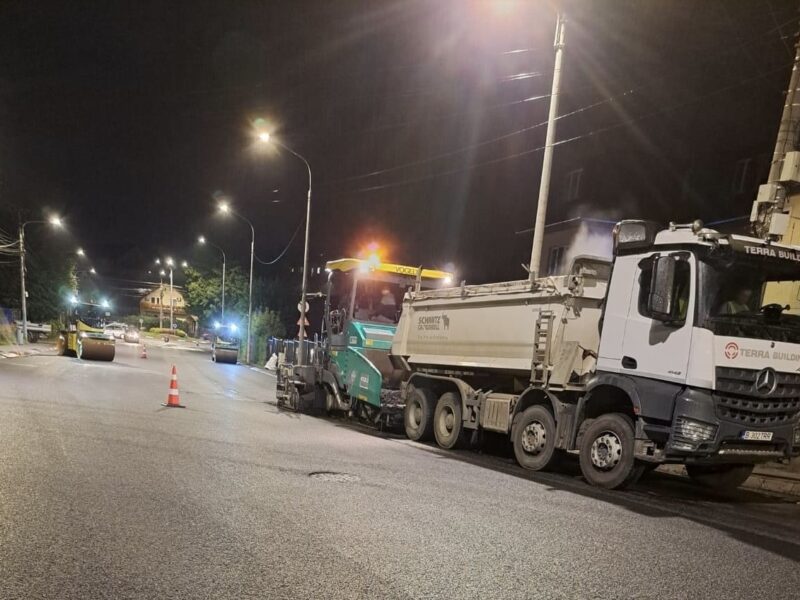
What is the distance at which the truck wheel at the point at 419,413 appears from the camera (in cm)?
1073

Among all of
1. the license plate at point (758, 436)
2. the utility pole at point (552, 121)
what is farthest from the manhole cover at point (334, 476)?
the utility pole at point (552, 121)

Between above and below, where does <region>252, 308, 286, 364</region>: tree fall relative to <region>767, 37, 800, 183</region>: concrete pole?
below

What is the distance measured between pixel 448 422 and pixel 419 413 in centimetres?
83

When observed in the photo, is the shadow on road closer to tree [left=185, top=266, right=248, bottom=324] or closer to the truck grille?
the truck grille

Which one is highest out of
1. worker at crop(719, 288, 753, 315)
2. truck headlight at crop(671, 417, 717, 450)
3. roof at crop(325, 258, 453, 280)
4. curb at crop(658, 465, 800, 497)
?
roof at crop(325, 258, 453, 280)

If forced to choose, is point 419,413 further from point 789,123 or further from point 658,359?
point 789,123

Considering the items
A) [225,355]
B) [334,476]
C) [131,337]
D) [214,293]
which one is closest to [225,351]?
[225,355]

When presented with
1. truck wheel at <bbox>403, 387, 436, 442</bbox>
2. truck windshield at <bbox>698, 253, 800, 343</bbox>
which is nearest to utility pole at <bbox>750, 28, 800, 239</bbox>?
truck windshield at <bbox>698, 253, 800, 343</bbox>

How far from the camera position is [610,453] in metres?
7.20

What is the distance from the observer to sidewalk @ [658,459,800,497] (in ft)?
27.6

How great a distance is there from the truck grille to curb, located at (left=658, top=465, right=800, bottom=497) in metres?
2.17

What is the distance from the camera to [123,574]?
374 centimetres

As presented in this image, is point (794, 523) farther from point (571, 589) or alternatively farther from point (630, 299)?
point (571, 589)

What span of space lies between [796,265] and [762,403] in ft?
5.58
